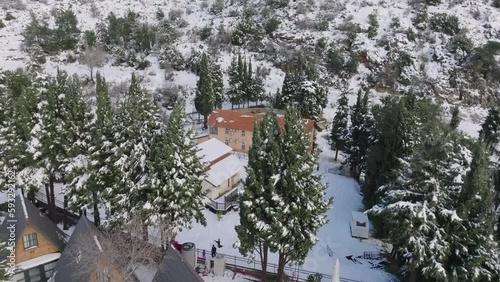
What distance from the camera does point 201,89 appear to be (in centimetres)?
5912

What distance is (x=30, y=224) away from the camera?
2220 cm

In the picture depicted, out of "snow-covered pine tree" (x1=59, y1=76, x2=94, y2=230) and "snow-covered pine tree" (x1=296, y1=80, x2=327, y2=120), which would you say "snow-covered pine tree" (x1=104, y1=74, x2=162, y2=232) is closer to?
"snow-covered pine tree" (x1=59, y1=76, x2=94, y2=230)

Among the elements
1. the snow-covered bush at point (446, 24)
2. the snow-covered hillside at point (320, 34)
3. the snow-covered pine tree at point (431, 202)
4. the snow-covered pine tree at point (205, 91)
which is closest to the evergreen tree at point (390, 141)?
the snow-covered pine tree at point (431, 202)

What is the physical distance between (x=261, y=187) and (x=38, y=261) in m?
14.7

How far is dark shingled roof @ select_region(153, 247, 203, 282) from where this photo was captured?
16250mm

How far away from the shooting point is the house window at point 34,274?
75.2ft

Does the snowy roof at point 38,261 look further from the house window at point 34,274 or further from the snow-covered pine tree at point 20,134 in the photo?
the snow-covered pine tree at point 20,134

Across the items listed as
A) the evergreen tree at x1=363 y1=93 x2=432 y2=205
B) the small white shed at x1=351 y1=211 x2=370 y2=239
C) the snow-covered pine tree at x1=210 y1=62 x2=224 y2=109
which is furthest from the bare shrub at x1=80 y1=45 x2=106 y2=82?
the small white shed at x1=351 y1=211 x2=370 y2=239

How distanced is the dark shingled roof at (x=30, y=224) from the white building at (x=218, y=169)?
1345 cm

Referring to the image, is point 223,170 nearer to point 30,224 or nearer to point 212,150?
point 212,150

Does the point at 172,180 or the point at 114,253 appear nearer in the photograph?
the point at 114,253

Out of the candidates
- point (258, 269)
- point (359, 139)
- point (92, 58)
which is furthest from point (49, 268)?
point (92, 58)

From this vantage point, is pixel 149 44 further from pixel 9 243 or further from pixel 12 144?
pixel 9 243

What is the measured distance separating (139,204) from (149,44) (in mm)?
66802
